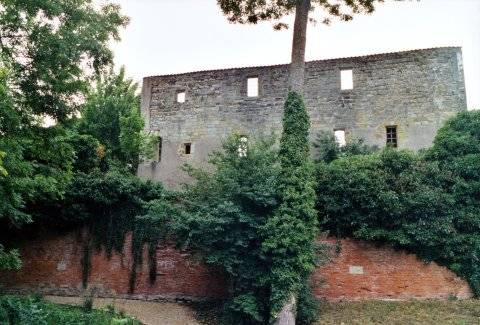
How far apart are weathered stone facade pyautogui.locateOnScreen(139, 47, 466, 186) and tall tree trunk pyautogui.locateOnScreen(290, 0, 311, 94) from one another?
17.3 feet

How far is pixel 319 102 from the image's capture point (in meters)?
18.9

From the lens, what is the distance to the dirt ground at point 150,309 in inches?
472

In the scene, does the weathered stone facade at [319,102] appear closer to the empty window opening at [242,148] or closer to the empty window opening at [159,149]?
the empty window opening at [159,149]

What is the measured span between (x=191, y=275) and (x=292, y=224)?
4.37 metres

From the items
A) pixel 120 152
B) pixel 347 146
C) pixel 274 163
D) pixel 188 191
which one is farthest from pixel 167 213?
pixel 120 152

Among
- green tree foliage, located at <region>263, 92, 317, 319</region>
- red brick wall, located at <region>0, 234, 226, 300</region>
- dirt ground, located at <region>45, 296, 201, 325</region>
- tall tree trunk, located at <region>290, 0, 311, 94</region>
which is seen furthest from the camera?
red brick wall, located at <region>0, 234, 226, 300</region>

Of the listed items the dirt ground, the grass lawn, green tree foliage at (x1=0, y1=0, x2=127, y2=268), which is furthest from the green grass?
the grass lawn

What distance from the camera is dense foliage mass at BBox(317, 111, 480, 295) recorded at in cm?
1258

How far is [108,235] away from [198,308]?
397 centimetres

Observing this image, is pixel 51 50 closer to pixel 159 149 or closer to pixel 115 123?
pixel 159 149

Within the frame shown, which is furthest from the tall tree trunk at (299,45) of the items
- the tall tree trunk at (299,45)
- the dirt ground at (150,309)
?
the dirt ground at (150,309)

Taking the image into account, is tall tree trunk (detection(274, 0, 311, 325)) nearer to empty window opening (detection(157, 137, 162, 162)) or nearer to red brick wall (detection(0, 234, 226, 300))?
red brick wall (detection(0, 234, 226, 300))

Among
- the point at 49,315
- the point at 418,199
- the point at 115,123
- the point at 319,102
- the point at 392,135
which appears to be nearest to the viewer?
the point at 49,315

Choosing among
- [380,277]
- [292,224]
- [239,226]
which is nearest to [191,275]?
[239,226]
